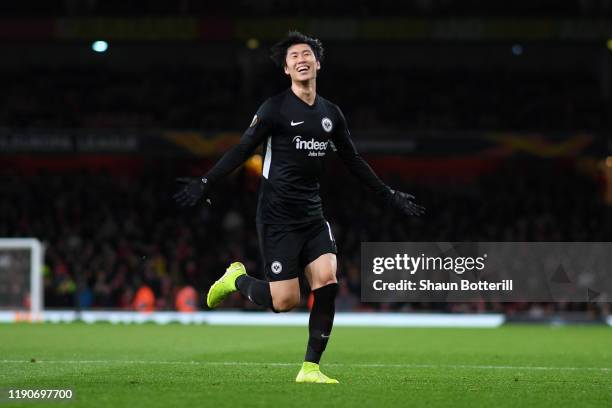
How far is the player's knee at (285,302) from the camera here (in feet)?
24.1

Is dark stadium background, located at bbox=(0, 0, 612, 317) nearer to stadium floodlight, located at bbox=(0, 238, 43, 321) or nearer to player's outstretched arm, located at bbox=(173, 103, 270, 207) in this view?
stadium floodlight, located at bbox=(0, 238, 43, 321)

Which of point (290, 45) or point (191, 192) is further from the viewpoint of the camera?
point (290, 45)

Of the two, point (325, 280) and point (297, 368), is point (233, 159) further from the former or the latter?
point (297, 368)

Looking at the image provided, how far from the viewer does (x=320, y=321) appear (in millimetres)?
7387

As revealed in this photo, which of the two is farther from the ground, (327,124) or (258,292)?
(327,124)

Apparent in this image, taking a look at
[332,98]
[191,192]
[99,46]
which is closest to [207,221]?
[332,98]

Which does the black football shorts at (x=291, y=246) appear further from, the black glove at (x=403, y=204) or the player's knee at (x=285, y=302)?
the black glove at (x=403, y=204)

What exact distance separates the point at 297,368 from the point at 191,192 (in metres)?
2.54

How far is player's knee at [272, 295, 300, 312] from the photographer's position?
24.1 ft

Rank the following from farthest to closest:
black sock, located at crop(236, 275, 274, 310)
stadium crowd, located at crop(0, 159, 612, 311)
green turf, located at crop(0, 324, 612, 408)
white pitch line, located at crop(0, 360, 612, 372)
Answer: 1. stadium crowd, located at crop(0, 159, 612, 311)
2. white pitch line, located at crop(0, 360, 612, 372)
3. black sock, located at crop(236, 275, 274, 310)
4. green turf, located at crop(0, 324, 612, 408)

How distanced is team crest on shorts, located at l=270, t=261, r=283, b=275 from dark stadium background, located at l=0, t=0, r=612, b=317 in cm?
1529

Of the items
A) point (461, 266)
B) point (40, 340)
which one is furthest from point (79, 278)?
point (461, 266)

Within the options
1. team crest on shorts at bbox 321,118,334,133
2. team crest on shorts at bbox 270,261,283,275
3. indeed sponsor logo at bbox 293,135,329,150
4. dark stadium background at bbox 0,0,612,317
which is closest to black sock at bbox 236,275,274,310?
team crest on shorts at bbox 270,261,283,275

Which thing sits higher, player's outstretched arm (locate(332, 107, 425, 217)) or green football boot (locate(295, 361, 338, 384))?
player's outstretched arm (locate(332, 107, 425, 217))
